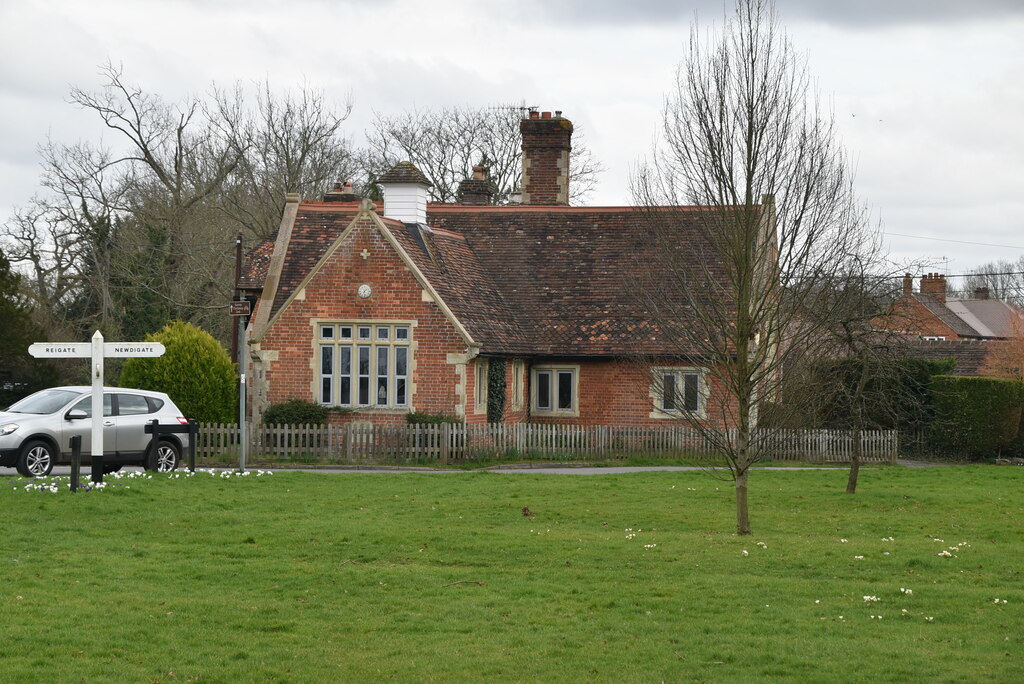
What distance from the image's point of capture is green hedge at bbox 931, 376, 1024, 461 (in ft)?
105

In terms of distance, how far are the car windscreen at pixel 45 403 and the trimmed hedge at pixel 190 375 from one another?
5842 mm

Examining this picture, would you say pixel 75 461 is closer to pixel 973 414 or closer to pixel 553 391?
pixel 553 391

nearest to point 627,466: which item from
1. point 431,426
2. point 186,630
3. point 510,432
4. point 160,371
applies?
point 510,432

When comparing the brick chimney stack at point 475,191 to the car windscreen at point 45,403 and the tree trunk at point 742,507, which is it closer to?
the car windscreen at point 45,403

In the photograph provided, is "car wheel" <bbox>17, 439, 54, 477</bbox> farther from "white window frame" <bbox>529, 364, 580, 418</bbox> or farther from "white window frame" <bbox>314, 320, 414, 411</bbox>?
"white window frame" <bbox>529, 364, 580, 418</bbox>

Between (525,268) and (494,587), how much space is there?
73.2 feet

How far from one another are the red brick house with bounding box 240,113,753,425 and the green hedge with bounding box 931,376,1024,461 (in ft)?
23.3

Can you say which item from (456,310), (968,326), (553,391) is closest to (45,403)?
(456,310)

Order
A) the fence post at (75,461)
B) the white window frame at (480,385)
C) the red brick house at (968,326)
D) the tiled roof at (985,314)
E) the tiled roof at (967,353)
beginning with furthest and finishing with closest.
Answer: the tiled roof at (985,314) < the red brick house at (968,326) < the tiled roof at (967,353) < the white window frame at (480,385) < the fence post at (75,461)

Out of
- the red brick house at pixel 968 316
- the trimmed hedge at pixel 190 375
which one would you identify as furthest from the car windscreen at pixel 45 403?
the red brick house at pixel 968 316

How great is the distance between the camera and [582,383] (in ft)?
107

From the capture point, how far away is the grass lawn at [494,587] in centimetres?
963

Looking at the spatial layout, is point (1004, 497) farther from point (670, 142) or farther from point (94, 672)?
point (94, 672)

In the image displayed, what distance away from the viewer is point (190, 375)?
1125 inches
